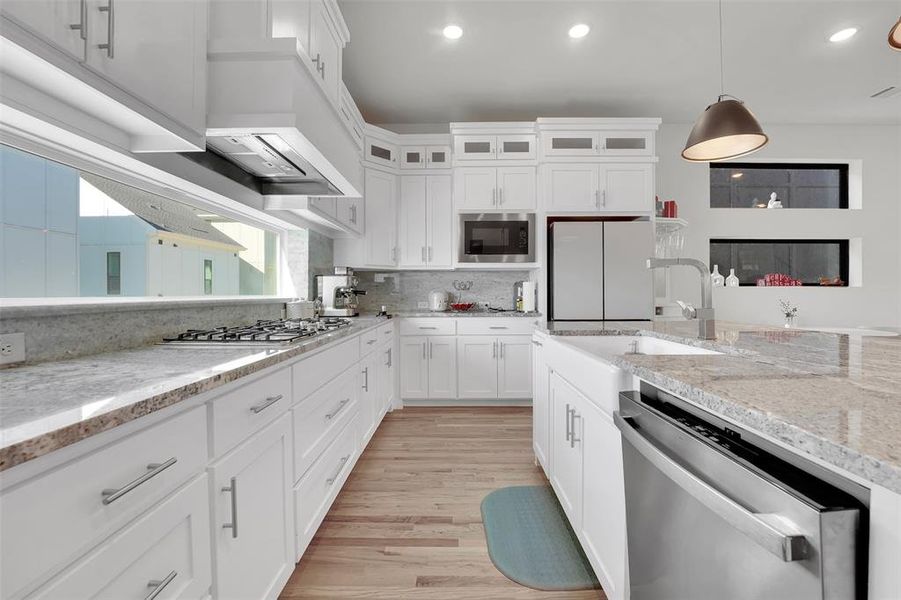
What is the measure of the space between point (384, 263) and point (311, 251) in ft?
2.84

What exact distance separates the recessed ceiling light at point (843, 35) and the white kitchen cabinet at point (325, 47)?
11.8 ft

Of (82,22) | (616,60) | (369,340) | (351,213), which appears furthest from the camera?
(351,213)

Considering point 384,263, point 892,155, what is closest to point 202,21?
point 384,263

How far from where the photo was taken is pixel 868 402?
58 cm

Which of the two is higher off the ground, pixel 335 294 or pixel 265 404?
pixel 335 294

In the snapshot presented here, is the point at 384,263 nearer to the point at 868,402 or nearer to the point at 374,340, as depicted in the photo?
the point at 374,340

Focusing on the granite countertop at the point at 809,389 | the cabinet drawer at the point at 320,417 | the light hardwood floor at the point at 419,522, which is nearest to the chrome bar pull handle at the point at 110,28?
the cabinet drawer at the point at 320,417

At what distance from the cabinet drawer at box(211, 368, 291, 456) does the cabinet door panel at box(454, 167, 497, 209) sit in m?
2.84

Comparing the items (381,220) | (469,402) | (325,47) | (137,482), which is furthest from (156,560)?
(381,220)

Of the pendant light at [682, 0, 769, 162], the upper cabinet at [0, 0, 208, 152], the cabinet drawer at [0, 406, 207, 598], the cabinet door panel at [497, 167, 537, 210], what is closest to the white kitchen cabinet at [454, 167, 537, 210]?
the cabinet door panel at [497, 167, 537, 210]

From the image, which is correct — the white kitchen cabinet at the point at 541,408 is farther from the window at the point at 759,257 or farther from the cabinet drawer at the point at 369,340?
the window at the point at 759,257

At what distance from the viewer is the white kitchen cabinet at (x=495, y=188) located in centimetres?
381

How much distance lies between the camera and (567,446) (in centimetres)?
166

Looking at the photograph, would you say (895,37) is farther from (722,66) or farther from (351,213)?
(351,213)
